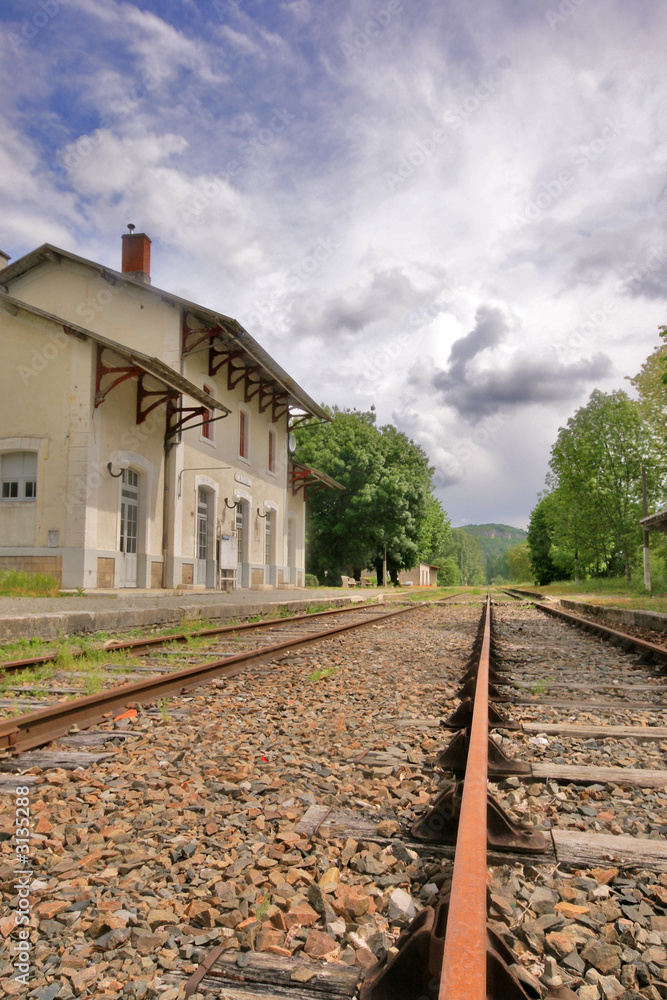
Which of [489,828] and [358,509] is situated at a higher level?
[358,509]

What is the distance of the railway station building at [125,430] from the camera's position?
14.5 m

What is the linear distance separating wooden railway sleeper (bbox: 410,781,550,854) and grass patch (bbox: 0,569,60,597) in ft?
38.7

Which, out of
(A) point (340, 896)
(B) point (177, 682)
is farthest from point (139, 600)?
(A) point (340, 896)

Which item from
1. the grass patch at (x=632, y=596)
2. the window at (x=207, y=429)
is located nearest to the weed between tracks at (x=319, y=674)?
the grass patch at (x=632, y=596)

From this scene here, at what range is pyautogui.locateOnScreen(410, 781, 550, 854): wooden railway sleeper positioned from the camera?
2.03m

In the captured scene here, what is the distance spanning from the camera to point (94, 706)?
153 inches

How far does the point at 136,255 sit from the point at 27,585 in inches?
432

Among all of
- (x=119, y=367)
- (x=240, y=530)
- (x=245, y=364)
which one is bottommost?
(x=240, y=530)

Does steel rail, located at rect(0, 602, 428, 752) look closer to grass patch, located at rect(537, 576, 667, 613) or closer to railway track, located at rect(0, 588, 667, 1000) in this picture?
railway track, located at rect(0, 588, 667, 1000)

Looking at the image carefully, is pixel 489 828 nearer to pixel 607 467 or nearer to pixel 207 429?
pixel 207 429

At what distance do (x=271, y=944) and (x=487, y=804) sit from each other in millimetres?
824

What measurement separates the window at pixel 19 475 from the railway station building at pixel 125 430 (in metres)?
0.03

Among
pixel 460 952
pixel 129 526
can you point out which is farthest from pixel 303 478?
pixel 460 952

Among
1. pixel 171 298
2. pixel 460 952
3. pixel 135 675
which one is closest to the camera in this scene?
pixel 460 952
